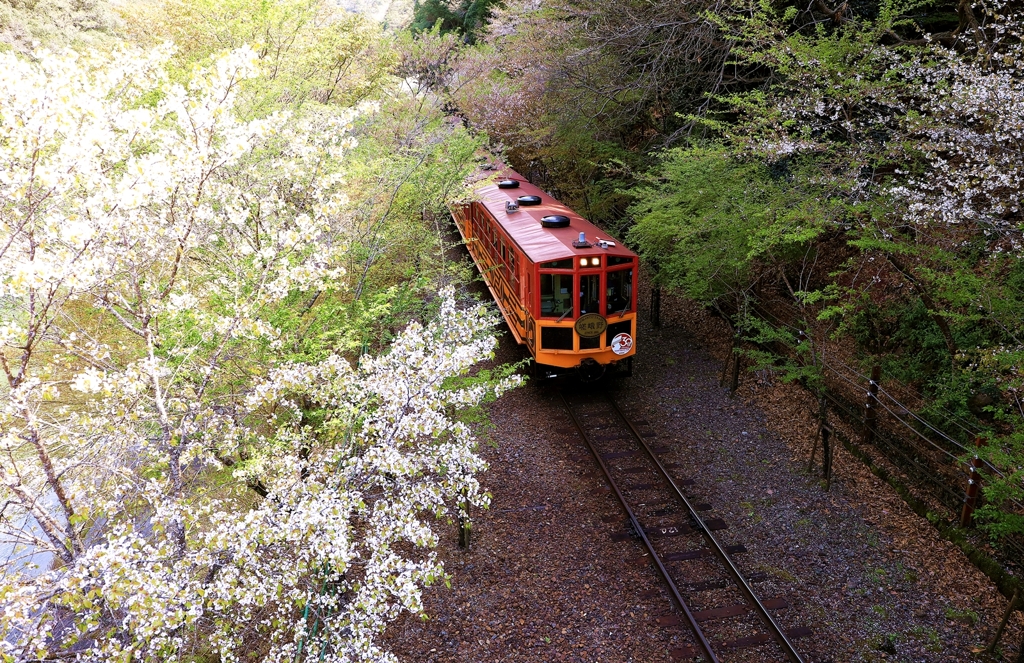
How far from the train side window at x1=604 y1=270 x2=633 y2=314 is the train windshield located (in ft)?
0.56

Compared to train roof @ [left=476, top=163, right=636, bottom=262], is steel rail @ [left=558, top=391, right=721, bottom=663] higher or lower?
lower

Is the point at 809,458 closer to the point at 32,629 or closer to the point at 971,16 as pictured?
the point at 971,16

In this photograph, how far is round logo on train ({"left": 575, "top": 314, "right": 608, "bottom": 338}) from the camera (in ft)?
36.9

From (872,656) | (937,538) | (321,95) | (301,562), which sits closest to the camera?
(301,562)

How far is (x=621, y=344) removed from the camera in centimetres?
1170

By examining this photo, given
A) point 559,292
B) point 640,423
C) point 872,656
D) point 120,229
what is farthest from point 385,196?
point 872,656

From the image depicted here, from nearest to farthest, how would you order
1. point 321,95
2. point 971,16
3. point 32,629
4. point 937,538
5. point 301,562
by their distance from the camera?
point 32,629
point 301,562
point 937,538
point 971,16
point 321,95

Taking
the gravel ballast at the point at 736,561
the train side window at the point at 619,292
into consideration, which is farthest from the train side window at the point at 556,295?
the gravel ballast at the point at 736,561

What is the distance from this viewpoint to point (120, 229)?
194 inches

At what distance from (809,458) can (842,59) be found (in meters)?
6.34

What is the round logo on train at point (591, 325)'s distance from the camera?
11234mm

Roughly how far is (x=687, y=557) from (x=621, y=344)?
175 inches

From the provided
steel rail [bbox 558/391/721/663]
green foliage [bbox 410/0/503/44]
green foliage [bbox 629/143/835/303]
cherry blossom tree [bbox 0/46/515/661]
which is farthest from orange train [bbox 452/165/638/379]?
green foliage [bbox 410/0/503/44]

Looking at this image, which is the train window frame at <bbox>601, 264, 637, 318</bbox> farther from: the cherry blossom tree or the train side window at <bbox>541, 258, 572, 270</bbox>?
the cherry blossom tree
